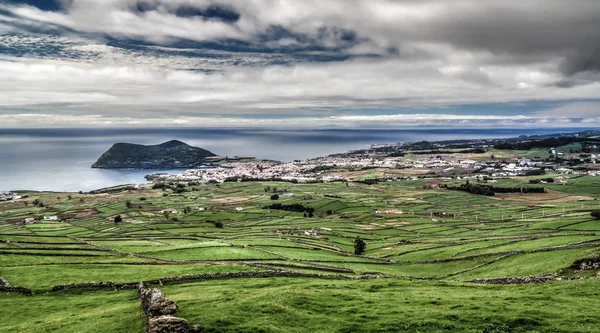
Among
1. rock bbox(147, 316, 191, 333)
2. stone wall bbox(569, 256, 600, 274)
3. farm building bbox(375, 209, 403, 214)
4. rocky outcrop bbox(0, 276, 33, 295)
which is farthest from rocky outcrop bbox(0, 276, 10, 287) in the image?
farm building bbox(375, 209, 403, 214)

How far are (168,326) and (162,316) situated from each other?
1.64 metres

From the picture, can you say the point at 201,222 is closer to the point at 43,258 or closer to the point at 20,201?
the point at 43,258

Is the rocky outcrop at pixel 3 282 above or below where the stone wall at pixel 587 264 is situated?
below

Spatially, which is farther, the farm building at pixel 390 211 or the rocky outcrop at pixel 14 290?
the farm building at pixel 390 211

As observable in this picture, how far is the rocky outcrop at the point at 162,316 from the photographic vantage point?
74.3 ft

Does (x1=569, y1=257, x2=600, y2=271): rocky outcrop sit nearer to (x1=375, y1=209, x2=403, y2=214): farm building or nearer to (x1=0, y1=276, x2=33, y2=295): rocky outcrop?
(x1=0, y1=276, x2=33, y2=295): rocky outcrop

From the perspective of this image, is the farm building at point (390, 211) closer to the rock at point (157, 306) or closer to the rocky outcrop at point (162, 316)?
the rocky outcrop at point (162, 316)

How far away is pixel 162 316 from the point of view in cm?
2408

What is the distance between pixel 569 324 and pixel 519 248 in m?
40.9

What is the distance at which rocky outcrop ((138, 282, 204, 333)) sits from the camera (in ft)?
74.3

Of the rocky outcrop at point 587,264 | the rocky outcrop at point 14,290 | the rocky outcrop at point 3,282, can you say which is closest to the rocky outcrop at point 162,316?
the rocky outcrop at point 14,290

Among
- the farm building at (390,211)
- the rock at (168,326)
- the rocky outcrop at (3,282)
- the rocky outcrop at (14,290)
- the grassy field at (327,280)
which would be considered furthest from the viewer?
the farm building at (390,211)

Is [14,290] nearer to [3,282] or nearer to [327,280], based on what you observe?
[3,282]

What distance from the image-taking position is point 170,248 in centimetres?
6812
